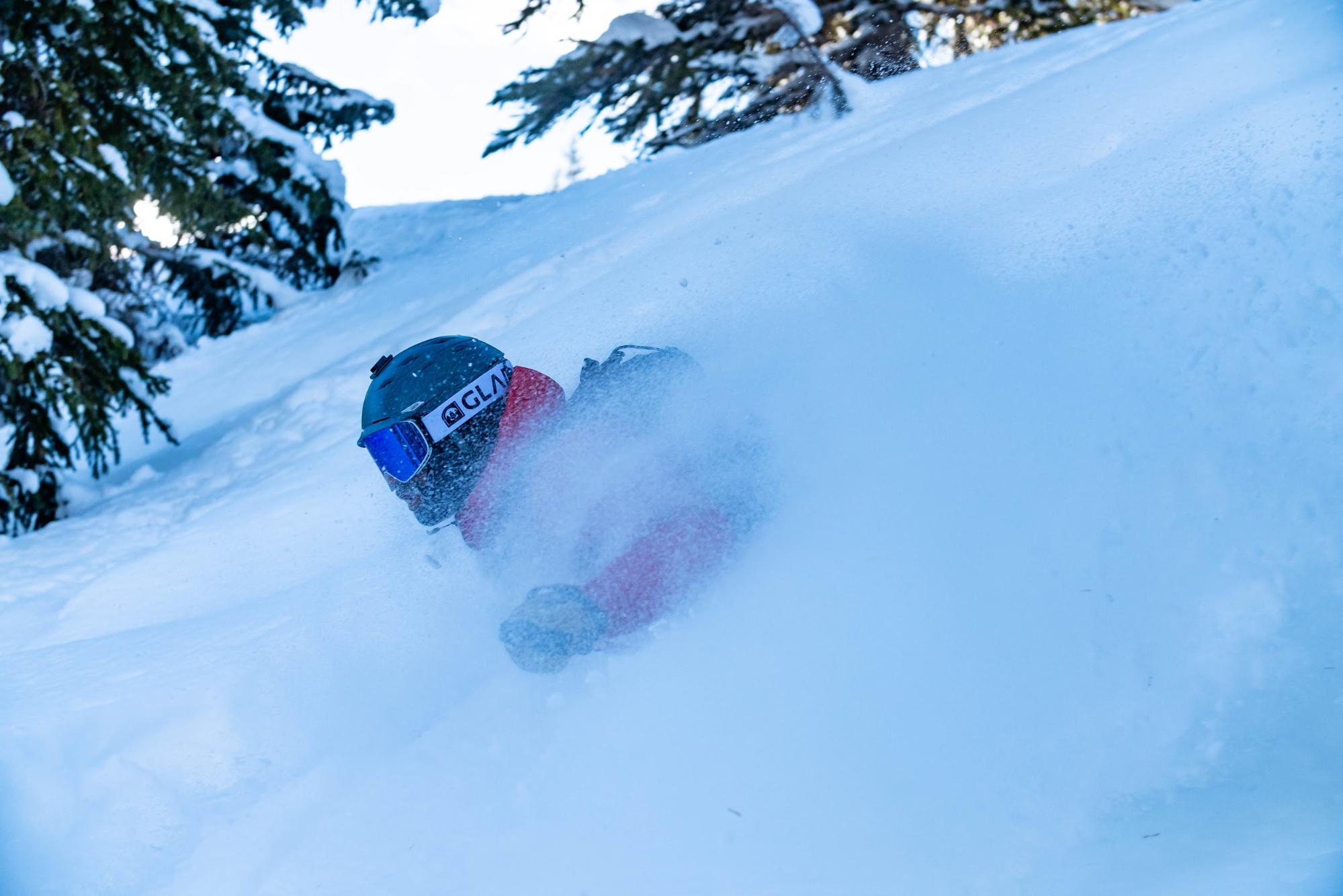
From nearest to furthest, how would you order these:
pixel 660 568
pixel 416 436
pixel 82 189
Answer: pixel 660 568
pixel 416 436
pixel 82 189

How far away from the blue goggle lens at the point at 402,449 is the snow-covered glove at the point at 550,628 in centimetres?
73

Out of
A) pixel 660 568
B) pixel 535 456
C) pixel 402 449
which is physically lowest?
pixel 660 568

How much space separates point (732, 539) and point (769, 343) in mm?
1135

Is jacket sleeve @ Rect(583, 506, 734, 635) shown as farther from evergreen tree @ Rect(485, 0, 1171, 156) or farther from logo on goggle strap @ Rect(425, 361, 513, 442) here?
evergreen tree @ Rect(485, 0, 1171, 156)

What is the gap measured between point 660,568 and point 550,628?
0.42 m

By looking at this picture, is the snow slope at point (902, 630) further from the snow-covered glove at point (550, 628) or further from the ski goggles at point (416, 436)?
the ski goggles at point (416, 436)

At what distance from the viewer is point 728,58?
9.96m

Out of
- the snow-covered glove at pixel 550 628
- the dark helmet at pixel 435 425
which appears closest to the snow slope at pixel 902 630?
the snow-covered glove at pixel 550 628

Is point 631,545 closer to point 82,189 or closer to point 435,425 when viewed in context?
point 435,425

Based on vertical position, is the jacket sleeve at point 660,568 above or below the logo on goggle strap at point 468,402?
below

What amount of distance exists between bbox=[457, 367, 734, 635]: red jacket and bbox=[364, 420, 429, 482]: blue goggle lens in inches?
8.6

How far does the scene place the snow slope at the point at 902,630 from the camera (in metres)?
2.31

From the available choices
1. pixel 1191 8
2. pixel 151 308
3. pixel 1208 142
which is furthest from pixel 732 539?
pixel 151 308

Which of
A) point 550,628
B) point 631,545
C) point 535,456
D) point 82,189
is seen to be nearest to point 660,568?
point 631,545
